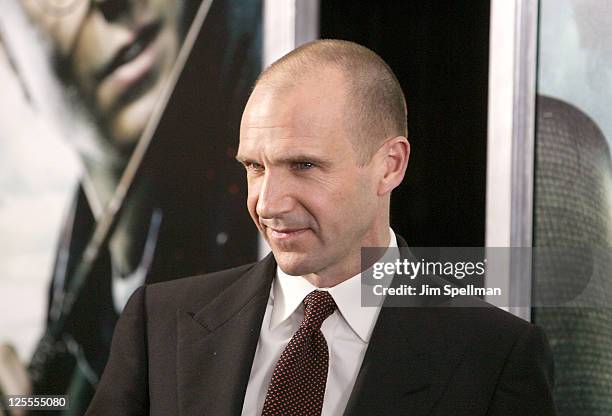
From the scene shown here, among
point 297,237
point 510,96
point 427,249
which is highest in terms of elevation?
point 510,96

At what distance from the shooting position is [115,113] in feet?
7.16

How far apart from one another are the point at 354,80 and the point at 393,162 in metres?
0.16

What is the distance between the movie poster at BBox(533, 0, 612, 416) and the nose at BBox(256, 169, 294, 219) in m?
0.73

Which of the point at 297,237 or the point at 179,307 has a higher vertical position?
the point at 297,237

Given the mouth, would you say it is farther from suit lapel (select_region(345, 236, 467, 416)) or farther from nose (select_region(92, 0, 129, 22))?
suit lapel (select_region(345, 236, 467, 416))

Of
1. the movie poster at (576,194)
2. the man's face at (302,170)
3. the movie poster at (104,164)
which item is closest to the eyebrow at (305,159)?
the man's face at (302,170)

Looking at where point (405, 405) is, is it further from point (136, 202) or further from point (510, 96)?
point (136, 202)

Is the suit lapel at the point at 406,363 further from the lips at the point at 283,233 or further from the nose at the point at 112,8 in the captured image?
the nose at the point at 112,8

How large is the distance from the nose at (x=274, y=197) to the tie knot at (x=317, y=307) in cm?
16

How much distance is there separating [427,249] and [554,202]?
1.00ft

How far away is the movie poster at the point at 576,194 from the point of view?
6.06 ft

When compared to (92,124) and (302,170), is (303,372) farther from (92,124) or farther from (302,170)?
(92,124)

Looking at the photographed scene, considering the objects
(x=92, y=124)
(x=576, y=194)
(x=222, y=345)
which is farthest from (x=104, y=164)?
(x=576, y=194)

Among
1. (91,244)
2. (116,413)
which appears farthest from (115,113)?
(116,413)
